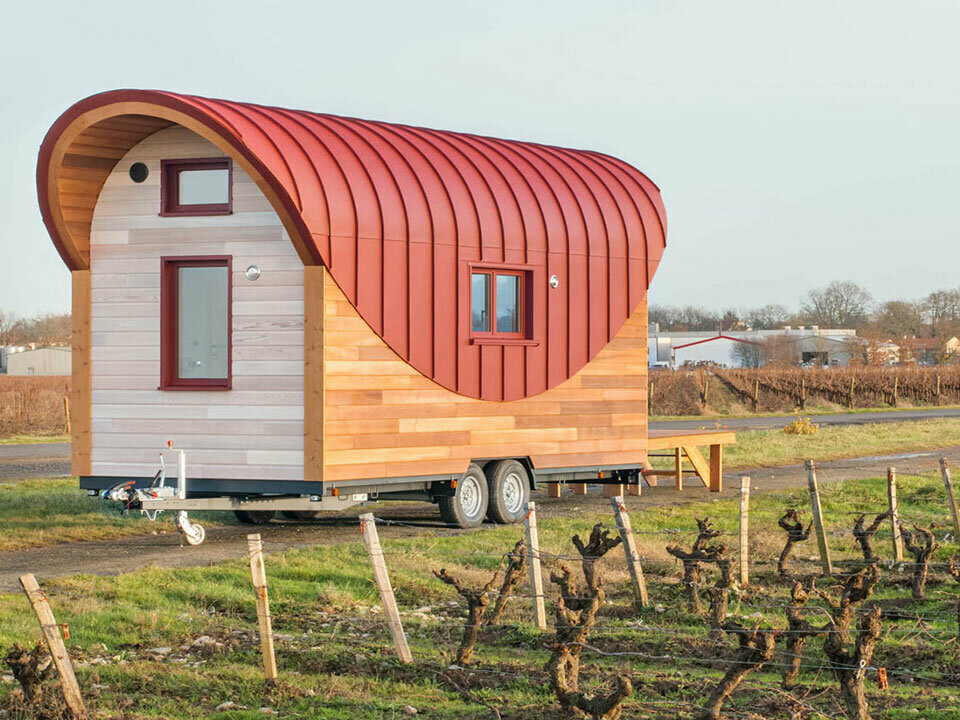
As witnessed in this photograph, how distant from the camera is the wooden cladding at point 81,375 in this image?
16312 millimetres

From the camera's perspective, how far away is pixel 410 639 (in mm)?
10531

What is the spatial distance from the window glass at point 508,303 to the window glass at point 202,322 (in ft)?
12.2

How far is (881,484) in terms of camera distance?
864 inches

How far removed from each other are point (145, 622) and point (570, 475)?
8791 mm

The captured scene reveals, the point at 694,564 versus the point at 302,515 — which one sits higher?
the point at 694,564

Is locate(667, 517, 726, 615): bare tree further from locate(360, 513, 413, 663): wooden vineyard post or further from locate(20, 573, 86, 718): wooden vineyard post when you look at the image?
locate(20, 573, 86, 718): wooden vineyard post

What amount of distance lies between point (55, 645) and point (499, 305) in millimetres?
10098

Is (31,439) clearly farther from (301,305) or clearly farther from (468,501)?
(301,305)

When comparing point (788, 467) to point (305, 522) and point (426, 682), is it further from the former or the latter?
point (426, 682)

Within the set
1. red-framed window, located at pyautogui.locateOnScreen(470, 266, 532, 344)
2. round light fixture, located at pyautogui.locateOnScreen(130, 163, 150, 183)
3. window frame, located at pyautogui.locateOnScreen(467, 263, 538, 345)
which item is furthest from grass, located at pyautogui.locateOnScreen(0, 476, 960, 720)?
round light fixture, located at pyautogui.locateOnScreen(130, 163, 150, 183)

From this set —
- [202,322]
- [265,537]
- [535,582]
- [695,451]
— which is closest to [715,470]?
[695,451]

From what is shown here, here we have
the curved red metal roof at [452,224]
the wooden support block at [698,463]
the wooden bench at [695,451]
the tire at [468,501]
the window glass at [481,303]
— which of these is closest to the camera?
the curved red metal roof at [452,224]

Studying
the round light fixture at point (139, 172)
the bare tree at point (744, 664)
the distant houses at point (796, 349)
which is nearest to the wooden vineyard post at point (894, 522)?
the bare tree at point (744, 664)

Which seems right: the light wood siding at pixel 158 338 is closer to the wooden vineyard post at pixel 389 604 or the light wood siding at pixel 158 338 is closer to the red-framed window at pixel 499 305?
the red-framed window at pixel 499 305
